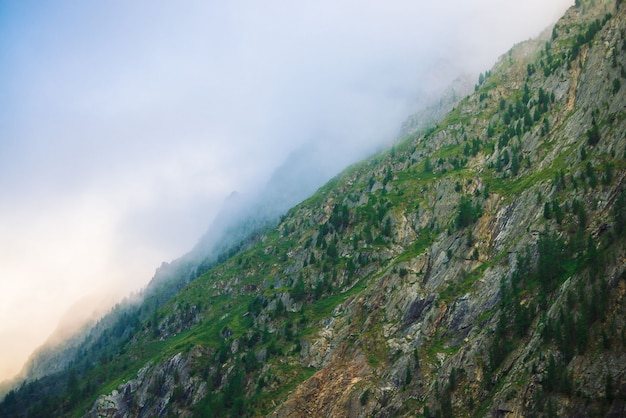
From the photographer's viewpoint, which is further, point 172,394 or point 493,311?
point 172,394

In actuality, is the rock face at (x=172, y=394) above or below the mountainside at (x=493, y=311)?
above

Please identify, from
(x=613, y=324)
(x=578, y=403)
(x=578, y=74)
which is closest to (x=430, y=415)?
(x=578, y=403)

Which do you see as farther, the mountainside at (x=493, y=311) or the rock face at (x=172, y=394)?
the rock face at (x=172, y=394)

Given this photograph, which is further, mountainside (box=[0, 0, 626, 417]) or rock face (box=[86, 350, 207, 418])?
rock face (box=[86, 350, 207, 418])

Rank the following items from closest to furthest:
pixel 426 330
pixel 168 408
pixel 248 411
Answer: pixel 426 330, pixel 248 411, pixel 168 408

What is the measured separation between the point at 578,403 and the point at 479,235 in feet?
260

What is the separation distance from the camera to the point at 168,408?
18162 centimetres

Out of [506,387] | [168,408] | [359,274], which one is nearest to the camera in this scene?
[506,387]

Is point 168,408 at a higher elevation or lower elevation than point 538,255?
higher

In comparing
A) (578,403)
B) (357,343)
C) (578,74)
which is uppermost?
(578,74)

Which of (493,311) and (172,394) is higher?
(172,394)

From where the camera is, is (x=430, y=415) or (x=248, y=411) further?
(x=248, y=411)

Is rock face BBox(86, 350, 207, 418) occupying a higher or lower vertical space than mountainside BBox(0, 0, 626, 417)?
higher

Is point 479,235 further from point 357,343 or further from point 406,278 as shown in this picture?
point 357,343
